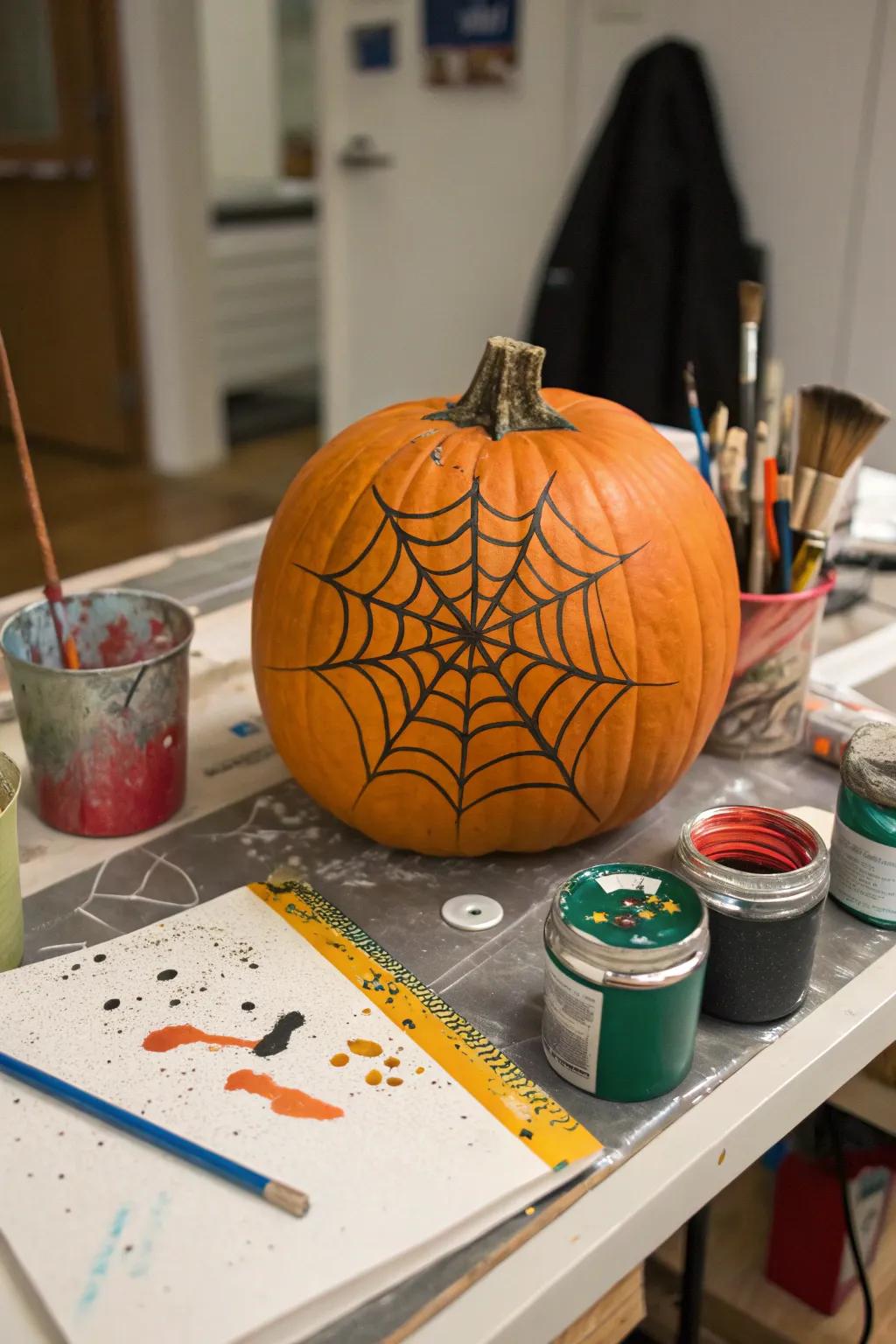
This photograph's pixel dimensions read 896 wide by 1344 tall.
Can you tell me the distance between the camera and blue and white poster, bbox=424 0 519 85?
2.47 metres

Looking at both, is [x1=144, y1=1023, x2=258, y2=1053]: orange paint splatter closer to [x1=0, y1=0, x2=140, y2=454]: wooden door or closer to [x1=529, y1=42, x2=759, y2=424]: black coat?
[x1=529, y1=42, x2=759, y2=424]: black coat

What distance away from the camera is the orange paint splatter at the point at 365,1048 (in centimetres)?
52

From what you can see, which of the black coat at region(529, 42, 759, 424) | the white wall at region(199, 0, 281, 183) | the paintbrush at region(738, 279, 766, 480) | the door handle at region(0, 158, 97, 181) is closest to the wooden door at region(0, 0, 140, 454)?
the door handle at region(0, 158, 97, 181)

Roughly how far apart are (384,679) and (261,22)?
4608 mm

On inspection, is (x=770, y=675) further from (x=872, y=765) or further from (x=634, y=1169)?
(x=634, y=1169)

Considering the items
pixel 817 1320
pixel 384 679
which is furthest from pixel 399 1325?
pixel 817 1320

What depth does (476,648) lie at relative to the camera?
0.61 metres

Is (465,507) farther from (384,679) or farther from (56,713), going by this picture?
(56,713)

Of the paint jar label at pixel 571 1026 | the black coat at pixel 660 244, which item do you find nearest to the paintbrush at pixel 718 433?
the paint jar label at pixel 571 1026

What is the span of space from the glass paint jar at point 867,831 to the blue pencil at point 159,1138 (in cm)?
34

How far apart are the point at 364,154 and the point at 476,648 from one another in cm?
256

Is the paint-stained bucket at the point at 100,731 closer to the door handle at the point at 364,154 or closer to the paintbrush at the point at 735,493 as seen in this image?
the paintbrush at the point at 735,493

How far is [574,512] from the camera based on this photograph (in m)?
0.62

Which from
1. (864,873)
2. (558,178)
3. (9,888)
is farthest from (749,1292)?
(558,178)
